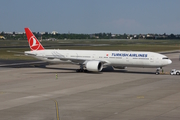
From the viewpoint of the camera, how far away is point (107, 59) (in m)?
56.2

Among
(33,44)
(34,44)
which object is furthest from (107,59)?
(33,44)

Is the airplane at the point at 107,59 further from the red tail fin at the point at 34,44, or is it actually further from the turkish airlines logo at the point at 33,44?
the turkish airlines logo at the point at 33,44

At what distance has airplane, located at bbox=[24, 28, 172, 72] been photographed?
2098 inches

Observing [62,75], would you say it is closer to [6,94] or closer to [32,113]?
[6,94]

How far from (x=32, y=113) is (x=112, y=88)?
14.9 metres

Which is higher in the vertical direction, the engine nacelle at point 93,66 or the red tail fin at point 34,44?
the red tail fin at point 34,44

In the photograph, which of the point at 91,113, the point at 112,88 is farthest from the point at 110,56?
the point at 91,113

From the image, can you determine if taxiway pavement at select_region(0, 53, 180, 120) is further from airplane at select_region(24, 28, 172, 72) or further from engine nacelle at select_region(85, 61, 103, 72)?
airplane at select_region(24, 28, 172, 72)

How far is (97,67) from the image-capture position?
53.9m

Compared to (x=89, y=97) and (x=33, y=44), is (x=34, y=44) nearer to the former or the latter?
(x=33, y=44)

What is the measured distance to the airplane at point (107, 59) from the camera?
5328 centimetres

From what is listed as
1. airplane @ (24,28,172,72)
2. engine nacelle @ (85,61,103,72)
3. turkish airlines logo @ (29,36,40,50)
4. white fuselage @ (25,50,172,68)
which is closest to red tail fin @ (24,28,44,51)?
turkish airlines logo @ (29,36,40,50)

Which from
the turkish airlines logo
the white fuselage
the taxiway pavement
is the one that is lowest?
the taxiway pavement

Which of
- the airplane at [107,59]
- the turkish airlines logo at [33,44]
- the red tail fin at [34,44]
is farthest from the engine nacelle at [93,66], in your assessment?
the turkish airlines logo at [33,44]
